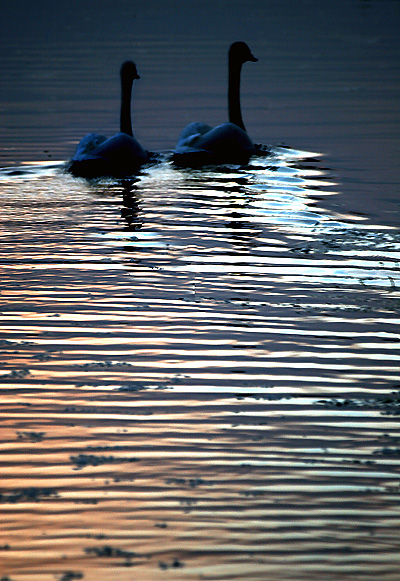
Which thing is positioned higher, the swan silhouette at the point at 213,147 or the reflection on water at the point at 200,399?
the swan silhouette at the point at 213,147

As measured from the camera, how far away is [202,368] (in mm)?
6875

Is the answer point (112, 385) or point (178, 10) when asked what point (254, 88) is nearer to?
point (112, 385)

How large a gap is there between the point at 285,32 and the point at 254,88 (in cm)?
2306

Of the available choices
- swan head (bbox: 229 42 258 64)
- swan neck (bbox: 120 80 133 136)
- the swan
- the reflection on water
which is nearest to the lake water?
the reflection on water

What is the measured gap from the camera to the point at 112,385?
6.55m

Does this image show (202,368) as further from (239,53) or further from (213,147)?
(239,53)

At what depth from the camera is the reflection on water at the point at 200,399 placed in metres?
4.65

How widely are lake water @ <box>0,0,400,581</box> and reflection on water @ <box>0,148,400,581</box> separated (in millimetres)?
15

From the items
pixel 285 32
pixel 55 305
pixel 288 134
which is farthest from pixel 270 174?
pixel 285 32

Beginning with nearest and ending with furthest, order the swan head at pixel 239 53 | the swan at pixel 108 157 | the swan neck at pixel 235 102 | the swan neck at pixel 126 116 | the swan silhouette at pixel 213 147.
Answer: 1. the swan at pixel 108 157
2. the swan silhouette at pixel 213 147
3. the swan neck at pixel 126 116
4. the swan neck at pixel 235 102
5. the swan head at pixel 239 53

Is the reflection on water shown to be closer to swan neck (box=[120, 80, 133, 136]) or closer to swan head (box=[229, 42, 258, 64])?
swan neck (box=[120, 80, 133, 136])

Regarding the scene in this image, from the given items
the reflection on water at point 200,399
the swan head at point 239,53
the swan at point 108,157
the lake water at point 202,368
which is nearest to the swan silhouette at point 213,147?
the lake water at point 202,368

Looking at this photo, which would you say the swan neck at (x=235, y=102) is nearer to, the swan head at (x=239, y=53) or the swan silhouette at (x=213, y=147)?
the swan head at (x=239, y=53)

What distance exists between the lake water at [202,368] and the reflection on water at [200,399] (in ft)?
0.05
